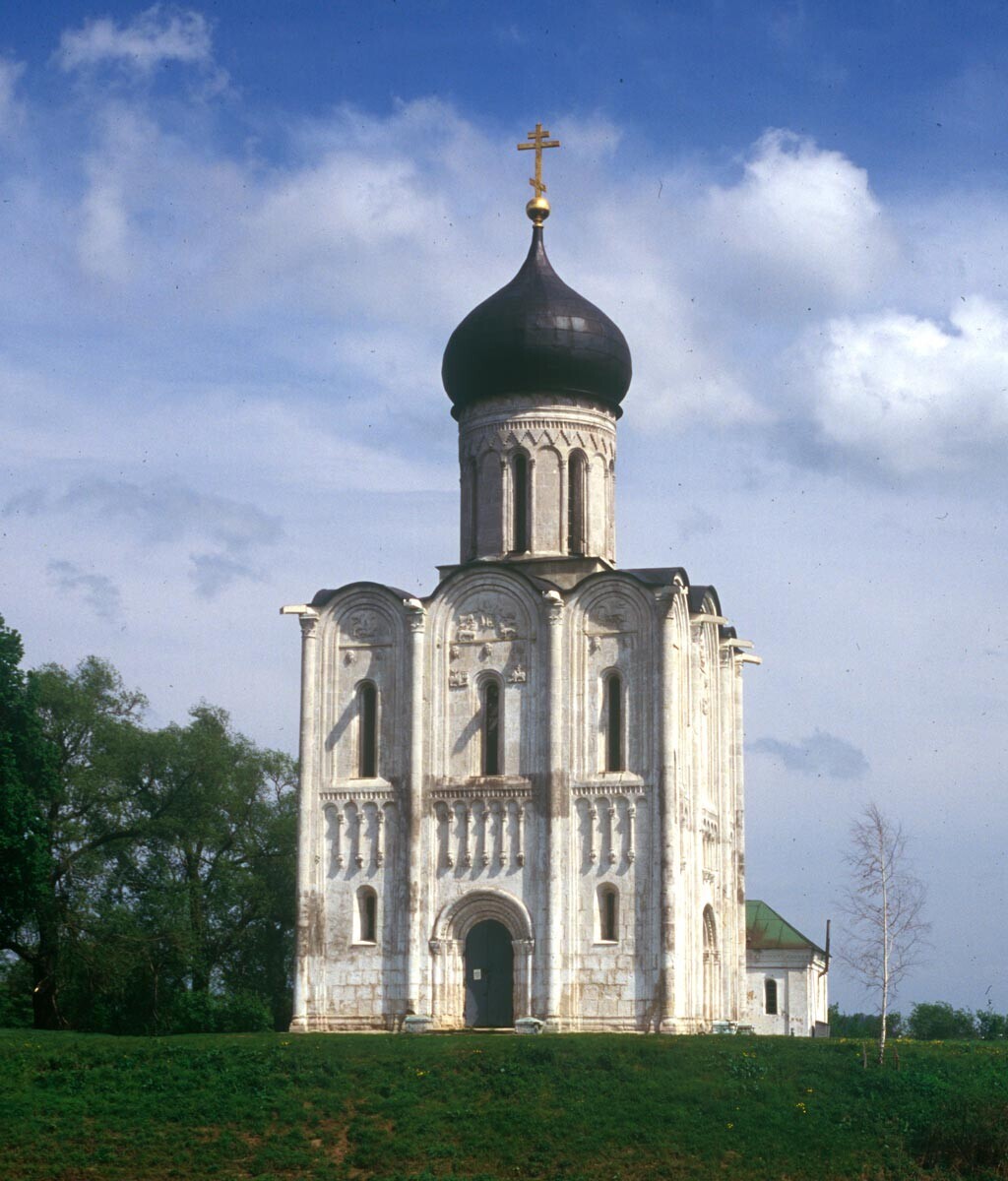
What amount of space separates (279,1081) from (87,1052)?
10.4 ft

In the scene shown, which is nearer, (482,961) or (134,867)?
(482,961)

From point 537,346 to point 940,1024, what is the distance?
2240 centimetres

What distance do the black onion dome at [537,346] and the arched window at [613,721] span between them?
18.9 ft

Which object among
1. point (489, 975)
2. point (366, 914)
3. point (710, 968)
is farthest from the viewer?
point (710, 968)

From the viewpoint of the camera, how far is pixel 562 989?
30.6 metres

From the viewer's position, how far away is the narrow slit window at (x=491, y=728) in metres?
32.1

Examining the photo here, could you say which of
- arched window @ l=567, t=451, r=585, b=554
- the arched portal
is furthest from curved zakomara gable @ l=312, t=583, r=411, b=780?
arched window @ l=567, t=451, r=585, b=554

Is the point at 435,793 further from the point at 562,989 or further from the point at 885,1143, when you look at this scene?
the point at 885,1143

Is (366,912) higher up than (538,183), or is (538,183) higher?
(538,183)

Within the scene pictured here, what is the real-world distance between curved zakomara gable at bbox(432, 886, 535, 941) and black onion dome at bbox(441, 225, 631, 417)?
30.0 feet

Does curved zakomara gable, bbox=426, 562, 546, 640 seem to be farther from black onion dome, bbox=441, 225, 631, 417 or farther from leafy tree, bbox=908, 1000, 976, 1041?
leafy tree, bbox=908, 1000, 976, 1041

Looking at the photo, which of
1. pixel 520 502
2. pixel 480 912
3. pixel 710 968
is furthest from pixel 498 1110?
pixel 520 502

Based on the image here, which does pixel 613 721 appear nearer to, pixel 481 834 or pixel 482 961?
pixel 481 834

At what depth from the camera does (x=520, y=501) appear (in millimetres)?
34281
